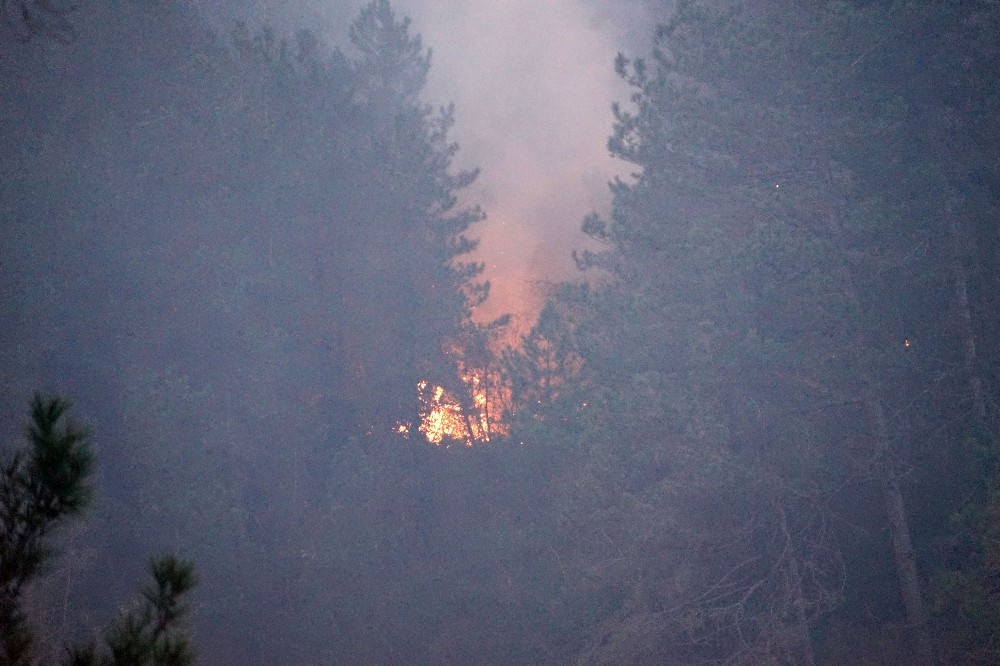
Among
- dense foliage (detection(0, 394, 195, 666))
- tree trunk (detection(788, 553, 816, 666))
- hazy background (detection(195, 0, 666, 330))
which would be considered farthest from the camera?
hazy background (detection(195, 0, 666, 330))

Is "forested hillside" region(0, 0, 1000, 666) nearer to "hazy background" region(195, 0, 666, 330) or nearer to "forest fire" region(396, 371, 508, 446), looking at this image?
"forest fire" region(396, 371, 508, 446)

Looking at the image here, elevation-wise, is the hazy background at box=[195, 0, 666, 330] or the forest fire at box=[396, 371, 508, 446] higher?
the hazy background at box=[195, 0, 666, 330]

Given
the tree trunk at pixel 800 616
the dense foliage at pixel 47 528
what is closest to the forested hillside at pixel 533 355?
the tree trunk at pixel 800 616

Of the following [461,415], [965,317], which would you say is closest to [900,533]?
[965,317]

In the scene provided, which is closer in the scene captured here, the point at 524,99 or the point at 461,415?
the point at 461,415

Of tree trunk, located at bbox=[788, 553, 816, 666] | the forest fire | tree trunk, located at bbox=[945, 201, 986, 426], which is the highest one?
the forest fire

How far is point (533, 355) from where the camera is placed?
20.0m

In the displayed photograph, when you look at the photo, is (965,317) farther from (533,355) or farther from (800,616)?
(533,355)

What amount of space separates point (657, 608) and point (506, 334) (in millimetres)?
11708

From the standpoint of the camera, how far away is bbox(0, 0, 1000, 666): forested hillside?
10125 millimetres

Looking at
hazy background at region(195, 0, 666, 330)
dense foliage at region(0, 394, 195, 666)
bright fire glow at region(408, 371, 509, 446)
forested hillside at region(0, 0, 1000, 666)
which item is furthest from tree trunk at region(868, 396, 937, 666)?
hazy background at region(195, 0, 666, 330)

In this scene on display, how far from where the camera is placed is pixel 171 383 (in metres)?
13.9

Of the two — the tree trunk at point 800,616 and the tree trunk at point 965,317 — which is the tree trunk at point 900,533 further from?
the tree trunk at point 800,616

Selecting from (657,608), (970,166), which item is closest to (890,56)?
(970,166)
